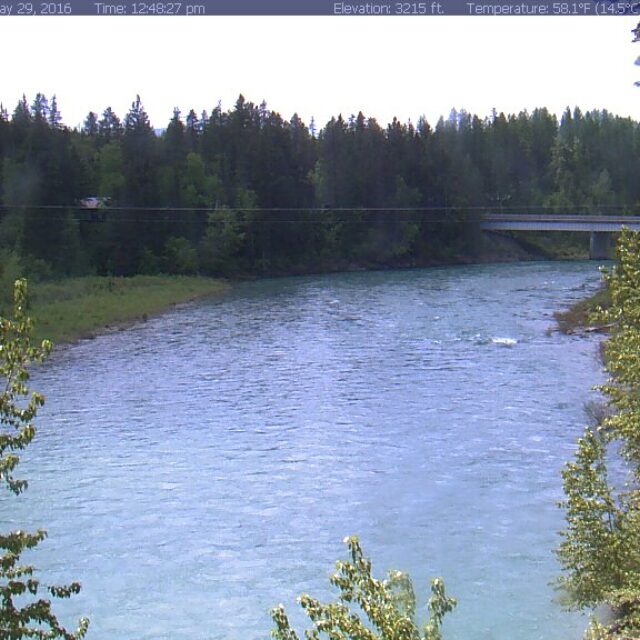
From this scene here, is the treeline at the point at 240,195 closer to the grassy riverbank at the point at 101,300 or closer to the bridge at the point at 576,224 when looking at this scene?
the bridge at the point at 576,224

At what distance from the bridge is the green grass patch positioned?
3522cm

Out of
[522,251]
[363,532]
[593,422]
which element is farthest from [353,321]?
[522,251]

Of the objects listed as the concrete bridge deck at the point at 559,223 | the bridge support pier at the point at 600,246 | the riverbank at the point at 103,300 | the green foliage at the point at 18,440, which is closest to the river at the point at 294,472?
the riverbank at the point at 103,300

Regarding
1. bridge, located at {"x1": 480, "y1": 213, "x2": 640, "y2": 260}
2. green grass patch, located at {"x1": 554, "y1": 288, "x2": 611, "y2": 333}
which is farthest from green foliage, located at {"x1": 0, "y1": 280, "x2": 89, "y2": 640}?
bridge, located at {"x1": 480, "y1": 213, "x2": 640, "y2": 260}

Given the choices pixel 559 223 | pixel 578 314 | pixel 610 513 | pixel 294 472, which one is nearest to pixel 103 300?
pixel 578 314

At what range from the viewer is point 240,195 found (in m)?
88.7

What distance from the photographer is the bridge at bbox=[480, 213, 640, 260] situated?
297 feet

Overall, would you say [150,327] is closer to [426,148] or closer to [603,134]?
[426,148]

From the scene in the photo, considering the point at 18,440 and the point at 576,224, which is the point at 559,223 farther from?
the point at 18,440

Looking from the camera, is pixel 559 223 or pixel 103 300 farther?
pixel 559 223

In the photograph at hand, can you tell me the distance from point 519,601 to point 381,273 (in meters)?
70.8

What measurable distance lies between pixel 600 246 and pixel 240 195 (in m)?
39.2

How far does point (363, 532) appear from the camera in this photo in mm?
19516

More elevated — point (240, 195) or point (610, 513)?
point (240, 195)
